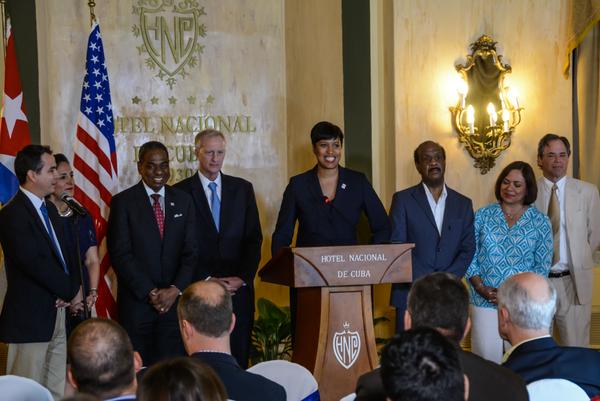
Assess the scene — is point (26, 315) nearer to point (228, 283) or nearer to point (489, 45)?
point (228, 283)

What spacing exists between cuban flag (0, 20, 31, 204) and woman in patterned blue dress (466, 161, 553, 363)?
322 cm

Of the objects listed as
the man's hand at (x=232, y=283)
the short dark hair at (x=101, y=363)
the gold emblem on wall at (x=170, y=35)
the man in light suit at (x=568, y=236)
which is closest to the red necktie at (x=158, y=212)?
the man's hand at (x=232, y=283)

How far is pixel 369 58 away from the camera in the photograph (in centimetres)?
708

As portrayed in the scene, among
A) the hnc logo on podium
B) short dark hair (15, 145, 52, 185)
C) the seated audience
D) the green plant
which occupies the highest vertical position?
short dark hair (15, 145, 52, 185)

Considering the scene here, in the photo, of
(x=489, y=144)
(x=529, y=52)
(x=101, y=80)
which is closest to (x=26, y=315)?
(x=101, y=80)

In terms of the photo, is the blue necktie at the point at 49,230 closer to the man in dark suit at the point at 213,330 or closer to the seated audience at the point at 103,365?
the man in dark suit at the point at 213,330

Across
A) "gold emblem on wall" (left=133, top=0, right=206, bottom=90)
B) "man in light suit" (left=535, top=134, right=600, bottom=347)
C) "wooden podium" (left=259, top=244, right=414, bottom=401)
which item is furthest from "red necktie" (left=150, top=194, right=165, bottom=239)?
"man in light suit" (left=535, top=134, right=600, bottom=347)

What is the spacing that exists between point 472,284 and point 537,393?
2.82m

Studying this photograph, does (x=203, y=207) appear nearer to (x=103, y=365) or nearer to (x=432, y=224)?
(x=432, y=224)

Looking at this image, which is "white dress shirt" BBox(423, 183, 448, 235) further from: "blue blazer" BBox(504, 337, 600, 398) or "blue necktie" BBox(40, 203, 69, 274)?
"blue blazer" BBox(504, 337, 600, 398)

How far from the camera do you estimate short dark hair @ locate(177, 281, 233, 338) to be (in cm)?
305

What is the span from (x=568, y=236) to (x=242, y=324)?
91.8 inches

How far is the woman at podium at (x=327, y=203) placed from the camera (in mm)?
5680

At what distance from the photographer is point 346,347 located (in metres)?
4.80
